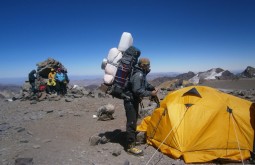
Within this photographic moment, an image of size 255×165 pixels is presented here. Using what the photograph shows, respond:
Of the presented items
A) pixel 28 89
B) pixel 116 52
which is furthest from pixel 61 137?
pixel 28 89

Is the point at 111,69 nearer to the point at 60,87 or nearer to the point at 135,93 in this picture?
the point at 135,93

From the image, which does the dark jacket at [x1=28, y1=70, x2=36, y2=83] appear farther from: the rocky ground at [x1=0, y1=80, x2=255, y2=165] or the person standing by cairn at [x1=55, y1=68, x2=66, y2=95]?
the rocky ground at [x1=0, y1=80, x2=255, y2=165]

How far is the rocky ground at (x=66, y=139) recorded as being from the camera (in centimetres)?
691

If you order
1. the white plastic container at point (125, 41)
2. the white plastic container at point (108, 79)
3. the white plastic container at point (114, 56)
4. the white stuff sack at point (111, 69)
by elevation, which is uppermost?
the white plastic container at point (125, 41)

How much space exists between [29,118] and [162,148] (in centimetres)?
835

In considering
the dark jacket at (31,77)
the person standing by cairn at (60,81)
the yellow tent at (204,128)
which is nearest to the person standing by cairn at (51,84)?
the person standing by cairn at (60,81)

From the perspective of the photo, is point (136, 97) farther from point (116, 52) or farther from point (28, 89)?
point (28, 89)

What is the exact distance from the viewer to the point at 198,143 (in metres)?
6.87

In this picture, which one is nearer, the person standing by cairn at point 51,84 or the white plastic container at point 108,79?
the white plastic container at point 108,79

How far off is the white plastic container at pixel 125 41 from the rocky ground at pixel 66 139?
11.0ft

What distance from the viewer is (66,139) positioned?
8.91 m

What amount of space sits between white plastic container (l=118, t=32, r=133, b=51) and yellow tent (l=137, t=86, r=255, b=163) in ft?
8.00

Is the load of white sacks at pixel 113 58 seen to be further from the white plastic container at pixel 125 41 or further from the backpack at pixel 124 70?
the backpack at pixel 124 70

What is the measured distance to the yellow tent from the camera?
6820 millimetres
